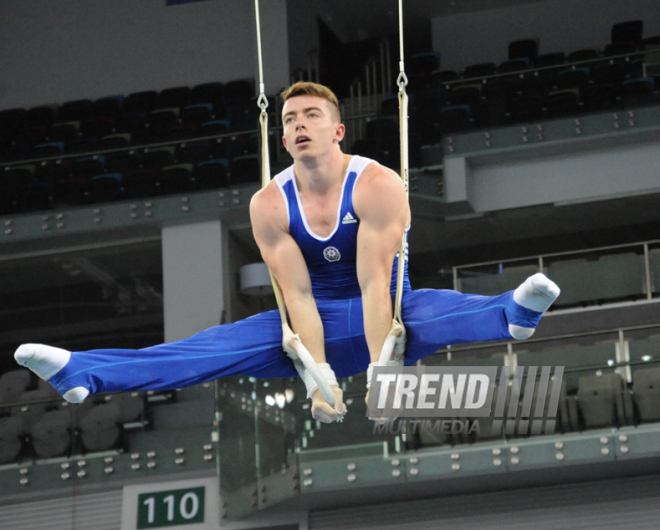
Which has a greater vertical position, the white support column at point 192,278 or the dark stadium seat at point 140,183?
the dark stadium seat at point 140,183

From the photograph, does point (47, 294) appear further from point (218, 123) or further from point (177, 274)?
point (218, 123)

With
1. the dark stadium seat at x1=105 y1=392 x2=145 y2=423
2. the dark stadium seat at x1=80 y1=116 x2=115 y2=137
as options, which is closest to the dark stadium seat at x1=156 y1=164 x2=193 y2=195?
the dark stadium seat at x1=80 y1=116 x2=115 y2=137

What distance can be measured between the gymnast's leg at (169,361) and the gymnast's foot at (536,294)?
109 cm

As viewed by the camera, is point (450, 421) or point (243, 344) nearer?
point (243, 344)

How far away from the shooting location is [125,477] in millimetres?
9539

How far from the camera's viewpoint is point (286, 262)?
4.68 m

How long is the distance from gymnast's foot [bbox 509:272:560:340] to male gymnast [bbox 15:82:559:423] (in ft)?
0.58

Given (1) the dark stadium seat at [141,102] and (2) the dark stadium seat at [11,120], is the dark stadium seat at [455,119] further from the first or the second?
(2) the dark stadium seat at [11,120]

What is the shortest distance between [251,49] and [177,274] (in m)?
4.49

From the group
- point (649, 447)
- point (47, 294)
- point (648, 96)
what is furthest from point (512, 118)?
point (47, 294)

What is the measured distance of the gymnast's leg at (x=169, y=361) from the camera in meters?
4.23

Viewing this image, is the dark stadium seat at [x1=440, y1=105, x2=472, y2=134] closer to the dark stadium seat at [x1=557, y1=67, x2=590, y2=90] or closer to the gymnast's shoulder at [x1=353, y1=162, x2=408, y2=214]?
the dark stadium seat at [x1=557, y1=67, x2=590, y2=90]

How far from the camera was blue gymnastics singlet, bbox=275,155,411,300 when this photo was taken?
15.2ft

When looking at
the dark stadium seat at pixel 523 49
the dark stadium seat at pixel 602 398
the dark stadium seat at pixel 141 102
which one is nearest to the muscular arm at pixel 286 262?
the dark stadium seat at pixel 602 398
